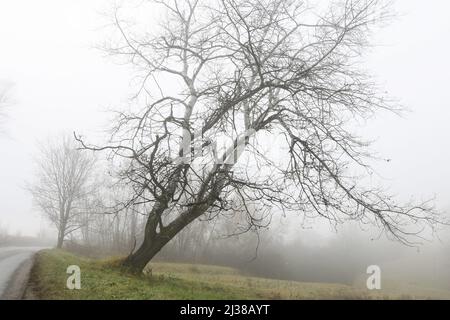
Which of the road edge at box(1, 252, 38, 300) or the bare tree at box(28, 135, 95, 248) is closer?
the road edge at box(1, 252, 38, 300)

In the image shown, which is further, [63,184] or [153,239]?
[63,184]

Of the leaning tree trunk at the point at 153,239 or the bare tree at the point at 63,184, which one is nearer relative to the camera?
the leaning tree trunk at the point at 153,239

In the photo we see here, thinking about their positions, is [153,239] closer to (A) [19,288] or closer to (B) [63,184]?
(A) [19,288]

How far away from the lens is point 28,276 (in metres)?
13.6

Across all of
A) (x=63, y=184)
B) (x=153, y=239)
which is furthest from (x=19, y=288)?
(x=63, y=184)

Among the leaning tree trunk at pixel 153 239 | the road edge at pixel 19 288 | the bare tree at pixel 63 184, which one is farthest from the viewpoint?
the bare tree at pixel 63 184

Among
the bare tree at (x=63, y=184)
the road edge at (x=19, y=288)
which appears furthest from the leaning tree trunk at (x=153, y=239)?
the bare tree at (x=63, y=184)

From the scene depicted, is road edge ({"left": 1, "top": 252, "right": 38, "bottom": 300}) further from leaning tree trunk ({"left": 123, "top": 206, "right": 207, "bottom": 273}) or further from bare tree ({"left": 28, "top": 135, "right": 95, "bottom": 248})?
bare tree ({"left": 28, "top": 135, "right": 95, "bottom": 248})

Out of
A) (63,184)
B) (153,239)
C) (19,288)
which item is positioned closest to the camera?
(19,288)

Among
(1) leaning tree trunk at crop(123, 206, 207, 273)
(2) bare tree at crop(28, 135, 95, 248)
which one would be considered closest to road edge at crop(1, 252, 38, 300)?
(1) leaning tree trunk at crop(123, 206, 207, 273)

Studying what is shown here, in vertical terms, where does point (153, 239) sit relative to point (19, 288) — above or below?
above

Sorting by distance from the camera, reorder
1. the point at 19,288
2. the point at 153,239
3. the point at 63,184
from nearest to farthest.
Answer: the point at 19,288 → the point at 153,239 → the point at 63,184

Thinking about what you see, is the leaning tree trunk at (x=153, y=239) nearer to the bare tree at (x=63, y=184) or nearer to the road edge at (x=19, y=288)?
the road edge at (x=19, y=288)
